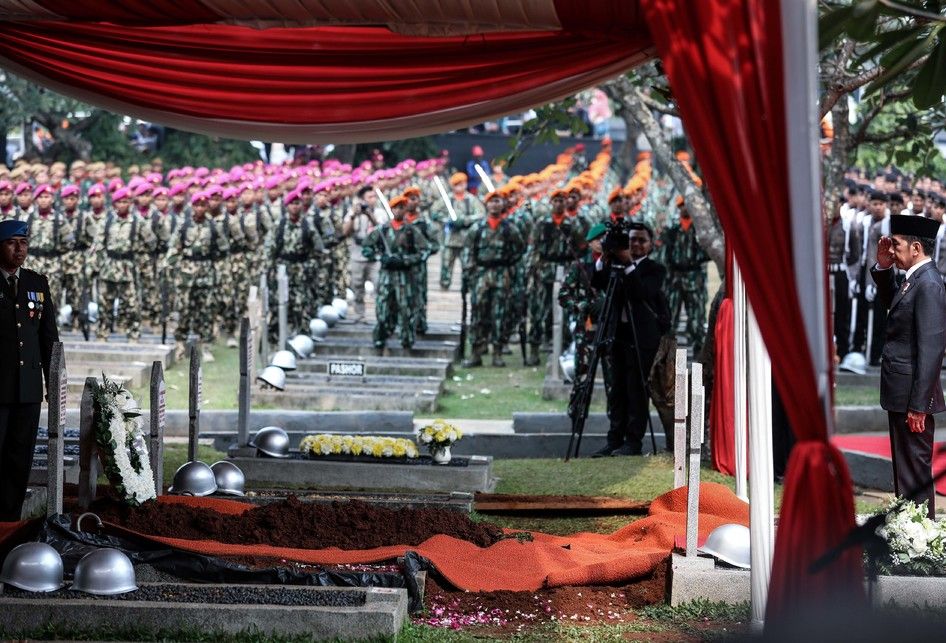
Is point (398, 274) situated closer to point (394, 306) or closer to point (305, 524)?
point (394, 306)

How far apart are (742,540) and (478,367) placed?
12.7 m

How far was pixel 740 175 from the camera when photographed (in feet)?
18.3

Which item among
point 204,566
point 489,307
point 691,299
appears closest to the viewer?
point 204,566

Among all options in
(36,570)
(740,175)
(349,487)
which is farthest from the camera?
(349,487)

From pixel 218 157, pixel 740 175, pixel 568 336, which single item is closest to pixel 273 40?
pixel 740 175

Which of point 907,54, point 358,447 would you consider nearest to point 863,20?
point 907,54

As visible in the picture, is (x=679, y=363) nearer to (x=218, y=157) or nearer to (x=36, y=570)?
(x=36, y=570)

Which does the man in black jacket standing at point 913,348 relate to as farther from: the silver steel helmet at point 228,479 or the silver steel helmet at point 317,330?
the silver steel helmet at point 317,330

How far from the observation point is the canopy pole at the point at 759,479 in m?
6.34

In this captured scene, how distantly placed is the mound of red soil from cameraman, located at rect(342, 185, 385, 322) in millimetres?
11916

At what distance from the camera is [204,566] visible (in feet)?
26.2

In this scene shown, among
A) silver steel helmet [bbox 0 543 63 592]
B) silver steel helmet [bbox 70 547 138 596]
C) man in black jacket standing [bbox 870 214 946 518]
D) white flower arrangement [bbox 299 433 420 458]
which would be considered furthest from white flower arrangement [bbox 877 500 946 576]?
white flower arrangement [bbox 299 433 420 458]

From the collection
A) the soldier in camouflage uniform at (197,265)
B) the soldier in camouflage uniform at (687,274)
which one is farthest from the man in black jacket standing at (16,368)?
the soldier in camouflage uniform at (197,265)

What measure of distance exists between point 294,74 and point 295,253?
1386 centimetres
